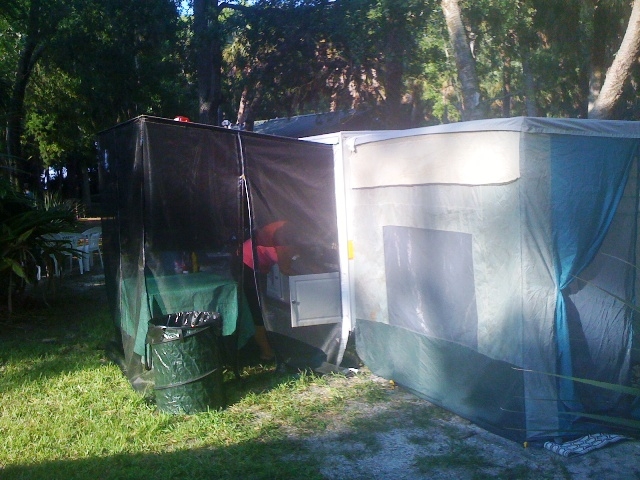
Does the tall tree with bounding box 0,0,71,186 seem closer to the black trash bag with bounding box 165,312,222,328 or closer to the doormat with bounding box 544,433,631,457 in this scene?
the black trash bag with bounding box 165,312,222,328

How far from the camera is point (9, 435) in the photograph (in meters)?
5.23

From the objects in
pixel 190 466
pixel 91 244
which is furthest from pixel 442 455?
pixel 91 244

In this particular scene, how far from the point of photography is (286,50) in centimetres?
1224

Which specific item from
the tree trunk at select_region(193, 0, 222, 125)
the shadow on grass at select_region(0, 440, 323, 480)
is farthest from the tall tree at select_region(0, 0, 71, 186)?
the shadow on grass at select_region(0, 440, 323, 480)

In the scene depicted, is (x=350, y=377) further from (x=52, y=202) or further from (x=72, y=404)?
(x=52, y=202)

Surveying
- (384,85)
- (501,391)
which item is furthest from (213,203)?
(384,85)

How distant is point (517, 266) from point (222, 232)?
2663 mm

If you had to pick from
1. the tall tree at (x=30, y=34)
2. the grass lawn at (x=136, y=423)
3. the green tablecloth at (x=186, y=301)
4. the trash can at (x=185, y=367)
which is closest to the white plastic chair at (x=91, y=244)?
the tall tree at (x=30, y=34)

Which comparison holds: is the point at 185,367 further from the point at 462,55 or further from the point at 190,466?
the point at 462,55

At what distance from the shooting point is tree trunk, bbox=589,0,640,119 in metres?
9.59

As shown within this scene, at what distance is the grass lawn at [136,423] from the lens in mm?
4699

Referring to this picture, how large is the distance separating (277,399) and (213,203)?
1.84 meters

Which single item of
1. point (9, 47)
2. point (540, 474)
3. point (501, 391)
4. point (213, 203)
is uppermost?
point (9, 47)

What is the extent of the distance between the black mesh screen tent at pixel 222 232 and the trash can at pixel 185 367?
1.26ft
